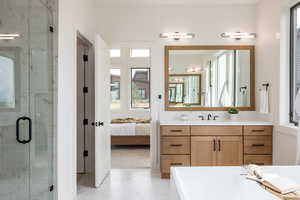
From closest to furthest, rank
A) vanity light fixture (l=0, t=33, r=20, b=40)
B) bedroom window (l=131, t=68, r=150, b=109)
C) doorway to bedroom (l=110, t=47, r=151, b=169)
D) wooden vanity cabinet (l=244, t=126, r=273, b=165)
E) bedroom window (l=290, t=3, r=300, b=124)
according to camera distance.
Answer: vanity light fixture (l=0, t=33, r=20, b=40)
bedroom window (l=290, t=3, r=300, b=124)
wooden vanity cabinet (l=244, t=126, r=273, b=165)
doorway to bedroom (l=110, t=47, r=151, b=169)
bedroom window (l=131, t=68, r=150, b=109)

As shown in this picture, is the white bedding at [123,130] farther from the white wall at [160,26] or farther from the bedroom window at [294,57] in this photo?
the bedroom window at [294,57]

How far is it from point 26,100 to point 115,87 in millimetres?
5043

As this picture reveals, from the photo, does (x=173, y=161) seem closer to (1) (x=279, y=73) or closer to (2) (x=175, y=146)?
(2) (x=175, y=146)

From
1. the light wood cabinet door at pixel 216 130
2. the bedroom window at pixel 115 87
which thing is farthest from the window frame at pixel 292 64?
the bedroom window at pixel 115 87

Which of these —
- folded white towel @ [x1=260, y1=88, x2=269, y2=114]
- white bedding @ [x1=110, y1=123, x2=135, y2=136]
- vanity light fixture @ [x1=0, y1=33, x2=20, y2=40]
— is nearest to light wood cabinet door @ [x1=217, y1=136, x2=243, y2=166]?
folded white towel @ [x1=260, y1=88, x2=269, y2=114]

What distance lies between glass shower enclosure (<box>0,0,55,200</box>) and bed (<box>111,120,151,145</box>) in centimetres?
325

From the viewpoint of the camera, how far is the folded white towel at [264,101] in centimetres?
401

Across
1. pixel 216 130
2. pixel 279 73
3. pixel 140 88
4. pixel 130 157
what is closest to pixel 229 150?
pixel 216 130

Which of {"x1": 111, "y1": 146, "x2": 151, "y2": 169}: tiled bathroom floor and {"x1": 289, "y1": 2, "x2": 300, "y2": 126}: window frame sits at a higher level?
{"x1": 289, "y1": 2, "x2": 300, "y2": 126}: window frame

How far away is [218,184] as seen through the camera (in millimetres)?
1277

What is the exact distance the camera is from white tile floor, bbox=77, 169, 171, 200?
3.32 metres

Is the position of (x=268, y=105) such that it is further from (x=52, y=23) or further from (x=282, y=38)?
(x=52, y=23)

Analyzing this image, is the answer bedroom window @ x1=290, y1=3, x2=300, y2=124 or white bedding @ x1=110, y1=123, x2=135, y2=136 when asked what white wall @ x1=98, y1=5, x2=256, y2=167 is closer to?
bedroom window @ x1=290, y1=3, x2=300, y2=124

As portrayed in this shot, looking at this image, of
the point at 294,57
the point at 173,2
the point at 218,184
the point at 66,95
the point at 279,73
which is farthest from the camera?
the point at 173,2
